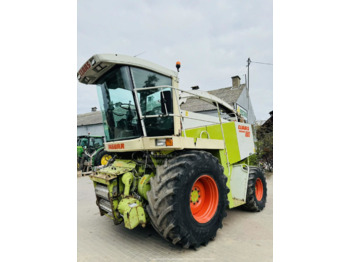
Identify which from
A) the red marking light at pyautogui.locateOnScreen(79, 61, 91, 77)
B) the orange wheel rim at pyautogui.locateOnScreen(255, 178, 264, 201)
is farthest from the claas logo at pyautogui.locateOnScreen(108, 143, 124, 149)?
the orange wheel rim at pyautogui.locateOnScreen(255, 178, 264, 201)

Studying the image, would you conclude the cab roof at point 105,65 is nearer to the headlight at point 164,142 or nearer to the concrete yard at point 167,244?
the headlight at point 164,142

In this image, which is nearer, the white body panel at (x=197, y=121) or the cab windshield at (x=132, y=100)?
the cab windshield at (x=132, y=100)

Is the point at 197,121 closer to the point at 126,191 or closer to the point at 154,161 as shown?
the point at 154,161

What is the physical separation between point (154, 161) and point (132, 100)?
101 cm

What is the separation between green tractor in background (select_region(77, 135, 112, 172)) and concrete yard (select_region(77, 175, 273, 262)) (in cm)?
643

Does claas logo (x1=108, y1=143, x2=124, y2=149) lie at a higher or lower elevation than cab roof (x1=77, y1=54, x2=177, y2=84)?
lower

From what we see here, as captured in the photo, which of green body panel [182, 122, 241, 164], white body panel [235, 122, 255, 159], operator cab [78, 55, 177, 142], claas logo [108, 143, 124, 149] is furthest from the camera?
white body panel [235, 122, 255, 159]

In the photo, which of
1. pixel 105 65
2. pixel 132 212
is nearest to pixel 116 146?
pixel 132 212

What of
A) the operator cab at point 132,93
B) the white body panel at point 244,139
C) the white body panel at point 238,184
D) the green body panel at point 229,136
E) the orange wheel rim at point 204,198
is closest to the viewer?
the operator cab at point 132,93

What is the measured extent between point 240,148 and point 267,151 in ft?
20.1

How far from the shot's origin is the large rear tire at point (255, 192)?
4.43 m

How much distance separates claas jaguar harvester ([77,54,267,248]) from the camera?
287 cm

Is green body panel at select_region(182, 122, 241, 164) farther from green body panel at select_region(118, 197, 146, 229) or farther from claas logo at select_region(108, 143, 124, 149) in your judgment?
green body panel at select_region(118, 197, 146, 229)

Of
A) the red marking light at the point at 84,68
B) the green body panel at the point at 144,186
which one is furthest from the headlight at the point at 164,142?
the red marking light at the point at 84,68
